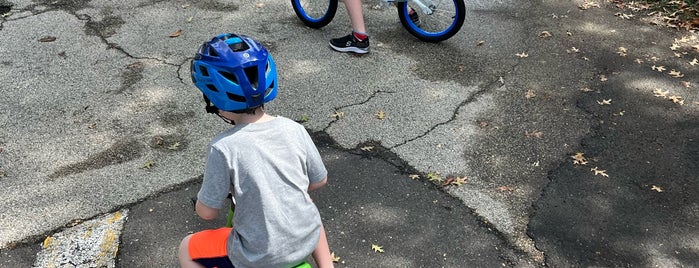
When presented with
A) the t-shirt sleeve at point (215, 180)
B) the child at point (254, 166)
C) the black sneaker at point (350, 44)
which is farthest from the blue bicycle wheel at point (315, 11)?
the t-shirt sleeve at point (215, 180)

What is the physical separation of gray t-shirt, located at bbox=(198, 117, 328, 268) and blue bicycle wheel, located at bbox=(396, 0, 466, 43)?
3.63 m

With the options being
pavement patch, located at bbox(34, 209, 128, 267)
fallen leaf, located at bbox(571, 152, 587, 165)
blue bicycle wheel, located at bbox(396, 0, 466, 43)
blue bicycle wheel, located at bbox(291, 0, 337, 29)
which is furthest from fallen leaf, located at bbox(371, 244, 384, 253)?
blue bicycle wheel, located at bbox(291, 0, 337, 29)

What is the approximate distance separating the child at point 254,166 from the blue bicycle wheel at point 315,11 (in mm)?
3630

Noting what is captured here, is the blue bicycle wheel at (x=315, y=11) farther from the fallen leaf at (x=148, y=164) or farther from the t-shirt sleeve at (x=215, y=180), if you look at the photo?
the t-shirt sleeve at (x=215, y=180)

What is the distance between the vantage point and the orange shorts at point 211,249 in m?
2.31

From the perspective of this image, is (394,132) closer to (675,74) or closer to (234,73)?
(234,73)

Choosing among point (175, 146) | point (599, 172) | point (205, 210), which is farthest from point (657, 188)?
point (175, 146)

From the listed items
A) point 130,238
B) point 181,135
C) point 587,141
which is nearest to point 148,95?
point 181,135

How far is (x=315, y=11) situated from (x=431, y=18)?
1102mm

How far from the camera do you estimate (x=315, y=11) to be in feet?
20.0

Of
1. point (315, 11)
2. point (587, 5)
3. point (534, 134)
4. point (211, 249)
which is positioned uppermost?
point (211, 249)

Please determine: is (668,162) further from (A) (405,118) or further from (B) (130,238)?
A: (B) (130,238)

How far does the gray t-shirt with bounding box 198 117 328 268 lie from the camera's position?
2104mm

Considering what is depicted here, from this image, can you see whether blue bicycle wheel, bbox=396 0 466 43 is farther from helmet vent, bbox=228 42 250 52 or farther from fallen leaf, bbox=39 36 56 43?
helmet vent, bbox=228 42 250 52
